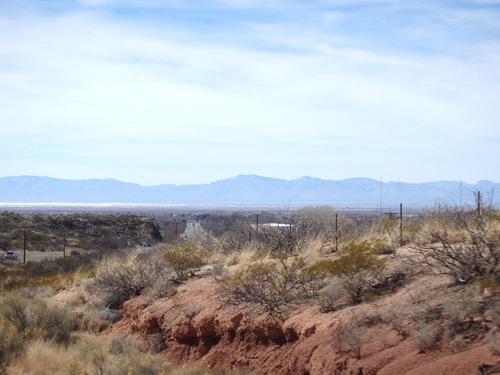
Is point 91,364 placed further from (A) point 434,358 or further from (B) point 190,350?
(A) point 434,358

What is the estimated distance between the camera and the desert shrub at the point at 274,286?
14.1m

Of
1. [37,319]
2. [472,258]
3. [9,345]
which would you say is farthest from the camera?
[37,319]

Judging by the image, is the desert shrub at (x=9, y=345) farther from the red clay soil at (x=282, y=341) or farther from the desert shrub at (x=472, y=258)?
the desert shrub at (x=472, y=258)

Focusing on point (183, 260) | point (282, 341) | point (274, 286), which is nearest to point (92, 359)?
point (282, 341)

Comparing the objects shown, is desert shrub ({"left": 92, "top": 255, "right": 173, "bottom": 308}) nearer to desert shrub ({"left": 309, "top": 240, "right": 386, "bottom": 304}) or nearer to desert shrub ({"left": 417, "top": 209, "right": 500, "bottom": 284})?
desert shrub ({"left": 309, "top": 240, "right": 386, "bottom": 304})

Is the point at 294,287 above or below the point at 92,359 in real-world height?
above

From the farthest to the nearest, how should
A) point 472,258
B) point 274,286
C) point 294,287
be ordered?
1. point 294,287
2. point 274,286
3. point 472,258

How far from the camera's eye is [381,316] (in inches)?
432

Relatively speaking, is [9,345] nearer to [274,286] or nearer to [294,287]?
[274,286]

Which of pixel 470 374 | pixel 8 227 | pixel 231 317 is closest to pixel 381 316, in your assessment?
pixel 470 374

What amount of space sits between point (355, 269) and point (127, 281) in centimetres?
1007

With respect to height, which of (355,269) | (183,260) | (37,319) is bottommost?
(37,319)

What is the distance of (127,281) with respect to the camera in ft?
68.6

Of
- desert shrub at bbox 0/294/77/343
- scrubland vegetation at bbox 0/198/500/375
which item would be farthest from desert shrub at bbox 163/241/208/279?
desert shrub at bbox 0/294/77/343
